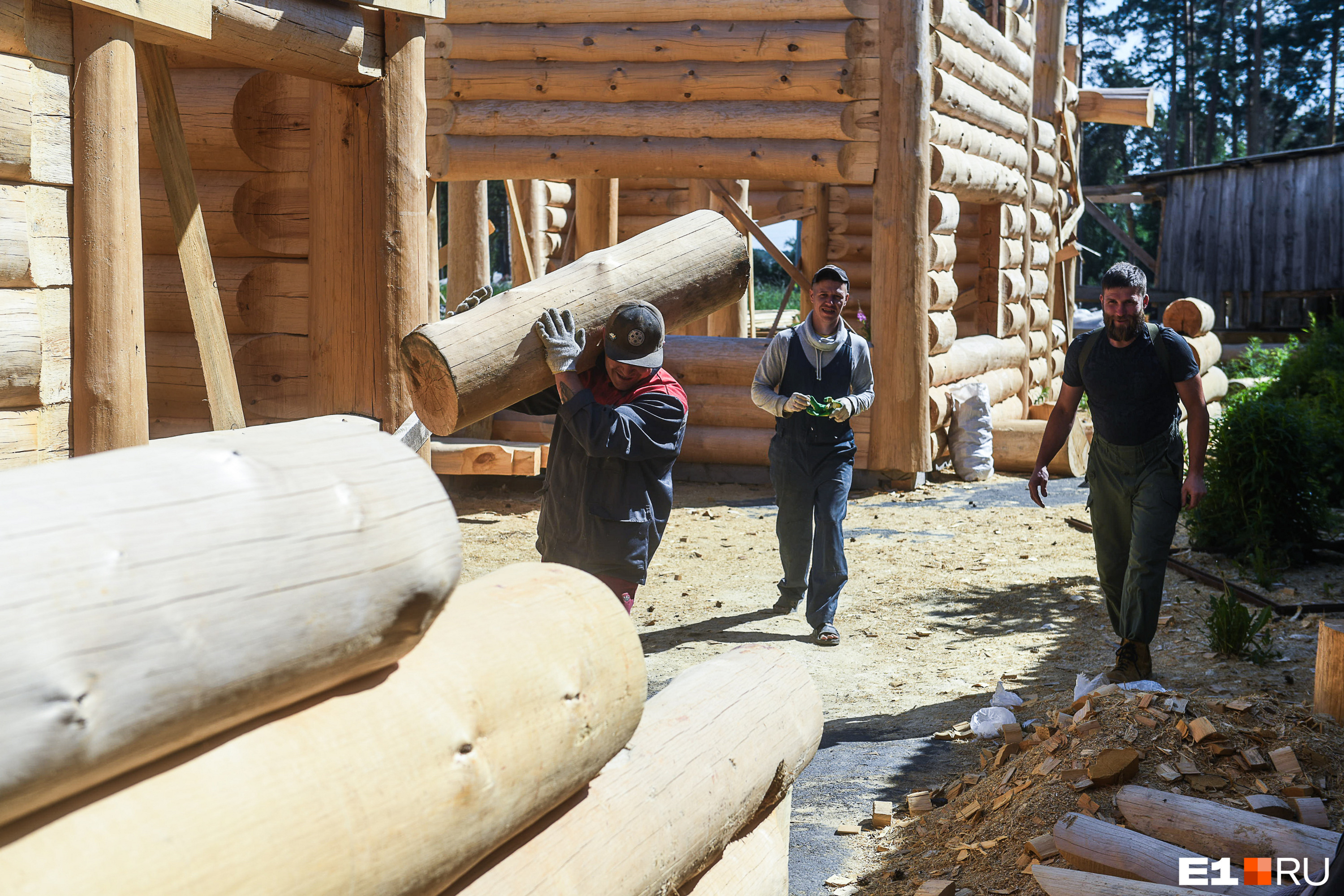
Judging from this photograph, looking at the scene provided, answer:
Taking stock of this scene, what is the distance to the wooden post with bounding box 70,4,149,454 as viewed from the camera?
12.2 feet

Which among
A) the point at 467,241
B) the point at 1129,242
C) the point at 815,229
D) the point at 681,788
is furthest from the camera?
the point at 1129,242

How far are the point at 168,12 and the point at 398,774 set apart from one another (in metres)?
3.14

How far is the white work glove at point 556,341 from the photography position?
13.1 ft

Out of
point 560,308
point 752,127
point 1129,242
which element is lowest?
point 560,308

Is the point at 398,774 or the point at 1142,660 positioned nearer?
the point at 398,774

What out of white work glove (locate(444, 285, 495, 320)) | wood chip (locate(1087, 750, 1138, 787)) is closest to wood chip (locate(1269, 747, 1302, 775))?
wood chip (locate(1087, 750, 1138, 787))

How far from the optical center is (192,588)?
1.53 metres

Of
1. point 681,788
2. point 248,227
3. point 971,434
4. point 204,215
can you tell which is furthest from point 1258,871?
point 971,434

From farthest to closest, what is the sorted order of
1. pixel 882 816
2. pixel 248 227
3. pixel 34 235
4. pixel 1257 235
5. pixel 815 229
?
pixel 1257 235 < pixel 815 229 < pixel 248 227 < pixel 882 816 < pixel 34 235

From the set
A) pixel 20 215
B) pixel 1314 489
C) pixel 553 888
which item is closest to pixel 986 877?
pixel 553 888

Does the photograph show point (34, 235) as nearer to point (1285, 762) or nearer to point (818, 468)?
point (818, 468)

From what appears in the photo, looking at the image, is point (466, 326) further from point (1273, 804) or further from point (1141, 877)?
point (1273, 804)

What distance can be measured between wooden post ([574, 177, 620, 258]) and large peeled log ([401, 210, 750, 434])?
793 centimetres

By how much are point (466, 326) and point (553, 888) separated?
81.5 inches
